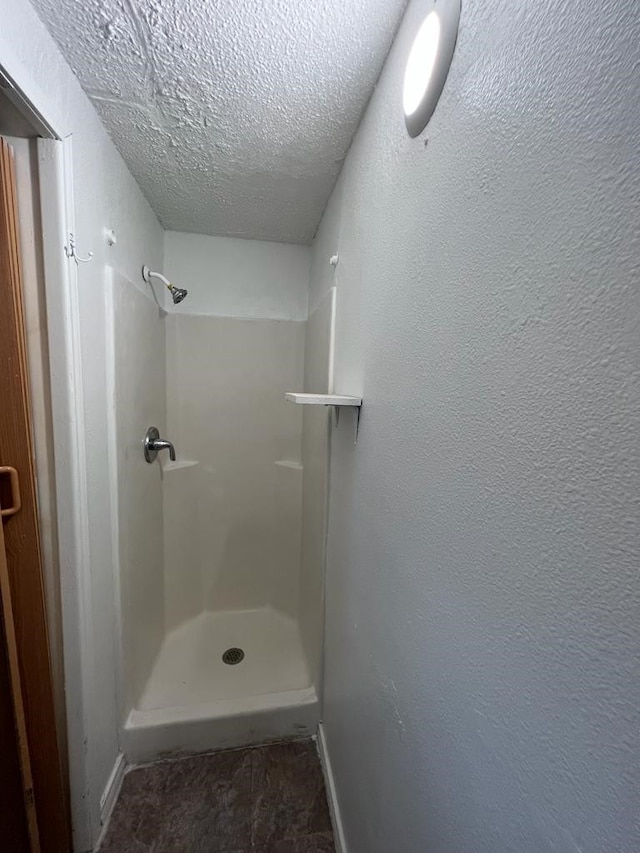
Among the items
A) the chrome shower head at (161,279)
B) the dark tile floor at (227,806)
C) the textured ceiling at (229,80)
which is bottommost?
the dark tile floor at (227,806)

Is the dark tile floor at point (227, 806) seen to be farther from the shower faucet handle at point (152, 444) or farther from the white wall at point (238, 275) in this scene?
the white wall at point (238, 275)

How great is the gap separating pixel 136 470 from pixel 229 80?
4.18ft

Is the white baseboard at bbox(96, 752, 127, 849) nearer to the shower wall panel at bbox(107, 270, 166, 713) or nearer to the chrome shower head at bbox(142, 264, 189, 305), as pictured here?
the shower wall panel at bbox(107, 270, 166, 713)

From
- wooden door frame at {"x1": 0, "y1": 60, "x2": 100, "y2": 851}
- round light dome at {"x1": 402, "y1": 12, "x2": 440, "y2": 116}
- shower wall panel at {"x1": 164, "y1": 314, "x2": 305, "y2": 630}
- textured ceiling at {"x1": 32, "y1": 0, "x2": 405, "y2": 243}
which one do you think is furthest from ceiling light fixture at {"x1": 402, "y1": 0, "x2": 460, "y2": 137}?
shower wall panel at {"x1": 164, "y1": 314, "x2": 305, "y2": 630}

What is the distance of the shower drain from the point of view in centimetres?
166

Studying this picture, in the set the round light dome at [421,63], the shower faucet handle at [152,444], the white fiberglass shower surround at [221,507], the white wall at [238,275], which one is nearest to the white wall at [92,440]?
the white fiberglass shower surround at [221,507]

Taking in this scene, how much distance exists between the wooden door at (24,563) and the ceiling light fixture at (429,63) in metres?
0.90

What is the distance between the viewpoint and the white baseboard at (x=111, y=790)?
1.08m

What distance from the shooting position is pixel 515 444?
38 centimetres

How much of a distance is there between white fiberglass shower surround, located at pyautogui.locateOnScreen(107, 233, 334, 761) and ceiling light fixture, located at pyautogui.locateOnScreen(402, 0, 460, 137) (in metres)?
0.64

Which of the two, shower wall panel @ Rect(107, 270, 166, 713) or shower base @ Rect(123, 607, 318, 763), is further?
shower base @ Rect(123, 607, 318, 763)

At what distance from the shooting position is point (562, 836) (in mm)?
317

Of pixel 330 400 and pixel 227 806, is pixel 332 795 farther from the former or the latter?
pixel 330 400

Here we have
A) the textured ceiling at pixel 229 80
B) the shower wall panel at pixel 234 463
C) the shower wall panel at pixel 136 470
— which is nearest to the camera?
the textured ceiling at pixel 229 80
